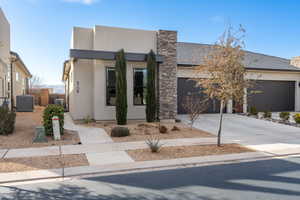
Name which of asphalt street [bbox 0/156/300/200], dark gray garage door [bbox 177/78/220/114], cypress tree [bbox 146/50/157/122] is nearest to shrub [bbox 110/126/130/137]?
cypress tree [bbox 146/50/157/122]

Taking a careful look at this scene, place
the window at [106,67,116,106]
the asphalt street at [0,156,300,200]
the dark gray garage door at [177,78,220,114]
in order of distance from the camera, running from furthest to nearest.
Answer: the dark gray garage door at [177,78,220,114] → the window at [106,67,116,106] → the asphalt street at [0,156,300,200]

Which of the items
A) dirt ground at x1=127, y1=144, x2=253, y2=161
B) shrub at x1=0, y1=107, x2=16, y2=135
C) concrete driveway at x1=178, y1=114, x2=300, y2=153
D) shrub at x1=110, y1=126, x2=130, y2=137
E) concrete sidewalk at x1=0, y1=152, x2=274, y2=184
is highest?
shrub at x1=0, y1=107, x2=16, y2=135

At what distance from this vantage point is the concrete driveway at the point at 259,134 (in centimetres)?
706

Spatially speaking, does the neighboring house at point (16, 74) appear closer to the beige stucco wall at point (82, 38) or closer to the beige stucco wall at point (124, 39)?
the beige stucco wall at point (82, 38)

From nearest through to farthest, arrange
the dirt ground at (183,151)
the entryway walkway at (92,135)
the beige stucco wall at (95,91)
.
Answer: the dirt ground at (183,151)
the entryway walkway at (92,135)
the beige stucco wall at (95,91)

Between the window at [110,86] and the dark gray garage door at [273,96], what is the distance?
32.7 feet

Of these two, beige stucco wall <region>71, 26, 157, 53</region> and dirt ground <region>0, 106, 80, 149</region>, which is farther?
beige stucco wall <region>71, 26, 157, 53</region>

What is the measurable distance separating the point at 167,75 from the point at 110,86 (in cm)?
321

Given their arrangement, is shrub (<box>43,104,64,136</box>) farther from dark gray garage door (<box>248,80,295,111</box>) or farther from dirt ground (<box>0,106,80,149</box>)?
dark gray garage door (<box>248,80,295,111</box>)

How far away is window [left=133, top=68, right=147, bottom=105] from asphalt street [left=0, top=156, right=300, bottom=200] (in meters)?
7.20

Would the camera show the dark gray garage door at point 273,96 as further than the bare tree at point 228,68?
Yes

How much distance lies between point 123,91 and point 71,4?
5023mm

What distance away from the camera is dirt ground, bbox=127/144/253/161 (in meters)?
5.79

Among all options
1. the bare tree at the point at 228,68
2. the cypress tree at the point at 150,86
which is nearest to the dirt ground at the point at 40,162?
the bare tree at the point at 228,68
